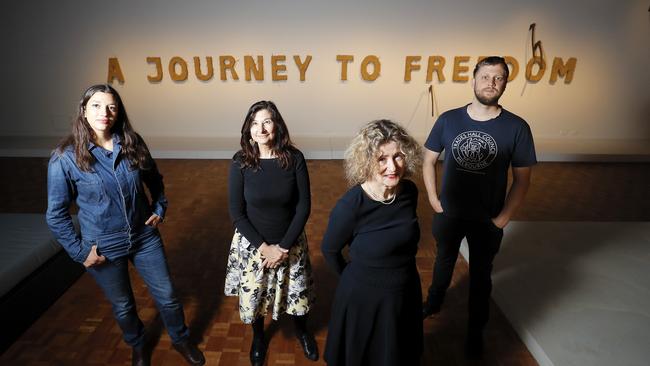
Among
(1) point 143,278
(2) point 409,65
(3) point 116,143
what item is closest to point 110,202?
(3) point 116,143

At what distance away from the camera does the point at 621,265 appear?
10.9 ft

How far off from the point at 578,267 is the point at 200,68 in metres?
6.73

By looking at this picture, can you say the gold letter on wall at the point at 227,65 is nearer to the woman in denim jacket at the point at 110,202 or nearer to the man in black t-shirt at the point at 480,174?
the woman in denim jacket at the point at 110,202

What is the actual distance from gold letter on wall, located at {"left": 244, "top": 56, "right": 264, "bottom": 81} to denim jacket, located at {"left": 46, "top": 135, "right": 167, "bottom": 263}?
574cm

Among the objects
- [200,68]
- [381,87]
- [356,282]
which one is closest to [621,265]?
[356,282]

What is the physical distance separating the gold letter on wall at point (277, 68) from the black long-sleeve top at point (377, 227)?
6.24 m

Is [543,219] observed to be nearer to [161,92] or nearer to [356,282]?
[356,282]

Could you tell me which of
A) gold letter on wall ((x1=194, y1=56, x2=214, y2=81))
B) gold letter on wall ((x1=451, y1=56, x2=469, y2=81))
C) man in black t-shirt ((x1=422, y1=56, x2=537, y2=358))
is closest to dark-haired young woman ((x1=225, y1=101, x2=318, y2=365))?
man in black t-shirt ((x1=422, y1=56, x2=537, y2=358))

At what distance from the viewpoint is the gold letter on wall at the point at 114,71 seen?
7340 millimetres

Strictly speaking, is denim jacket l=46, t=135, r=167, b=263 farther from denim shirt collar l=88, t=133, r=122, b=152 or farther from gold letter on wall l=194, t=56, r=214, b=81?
gold letter on wall l=194, t=56, r=214, b=81

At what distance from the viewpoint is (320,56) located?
7.38m

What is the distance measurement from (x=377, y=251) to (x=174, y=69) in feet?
22.9

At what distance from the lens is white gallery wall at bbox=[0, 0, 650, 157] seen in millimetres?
7105

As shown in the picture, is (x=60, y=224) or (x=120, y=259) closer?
(x=60, y=224)
